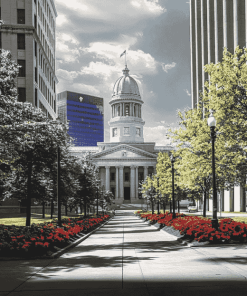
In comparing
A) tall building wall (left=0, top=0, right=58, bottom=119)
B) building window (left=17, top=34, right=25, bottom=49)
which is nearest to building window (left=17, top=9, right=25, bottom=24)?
tall building wall (left=0, top=0, right=58, bottom=119)

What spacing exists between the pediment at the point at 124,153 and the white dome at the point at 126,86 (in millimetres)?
29856

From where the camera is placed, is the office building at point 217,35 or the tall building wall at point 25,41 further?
the office building at point 217,35

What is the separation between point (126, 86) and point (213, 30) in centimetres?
7317

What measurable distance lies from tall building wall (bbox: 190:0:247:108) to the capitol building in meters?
39.8

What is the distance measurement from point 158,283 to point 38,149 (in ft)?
66.7

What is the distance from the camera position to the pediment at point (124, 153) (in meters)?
123

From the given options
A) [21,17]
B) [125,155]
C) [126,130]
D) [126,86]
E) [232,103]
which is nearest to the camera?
[232,103]

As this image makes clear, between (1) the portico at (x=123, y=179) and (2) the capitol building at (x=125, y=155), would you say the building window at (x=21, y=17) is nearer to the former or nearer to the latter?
(2) the capitol building at (x=125, y=155)

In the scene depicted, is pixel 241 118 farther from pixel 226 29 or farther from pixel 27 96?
pixel 226 29

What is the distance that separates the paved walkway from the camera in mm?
8461

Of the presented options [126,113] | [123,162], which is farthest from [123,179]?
[126,113]

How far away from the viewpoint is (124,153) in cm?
12338

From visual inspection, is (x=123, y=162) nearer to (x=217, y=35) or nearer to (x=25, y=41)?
(x=217, y=35)

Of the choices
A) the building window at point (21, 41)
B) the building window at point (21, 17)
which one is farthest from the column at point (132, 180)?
the building window at point (21, 17)
